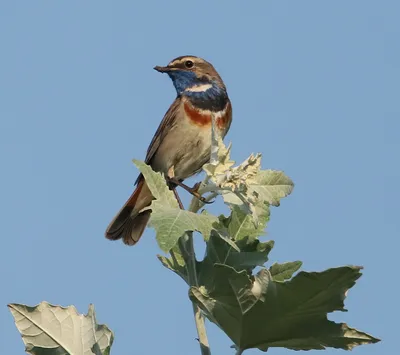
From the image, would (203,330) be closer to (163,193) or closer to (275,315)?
(275,315)

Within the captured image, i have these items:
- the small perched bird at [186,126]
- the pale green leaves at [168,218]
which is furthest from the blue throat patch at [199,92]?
the pale green leaves at [168,218]

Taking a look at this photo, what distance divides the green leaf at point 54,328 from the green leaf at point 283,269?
2.19 feet

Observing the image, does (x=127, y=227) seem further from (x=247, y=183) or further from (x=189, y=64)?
(x=247, y=183)

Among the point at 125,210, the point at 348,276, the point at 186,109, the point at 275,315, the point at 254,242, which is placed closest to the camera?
the point at 348,276

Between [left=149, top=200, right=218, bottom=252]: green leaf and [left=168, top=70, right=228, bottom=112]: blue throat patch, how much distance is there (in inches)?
186

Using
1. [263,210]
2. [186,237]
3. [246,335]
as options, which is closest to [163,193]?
[186,237]

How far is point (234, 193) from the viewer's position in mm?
3068

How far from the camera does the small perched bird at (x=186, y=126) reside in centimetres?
721

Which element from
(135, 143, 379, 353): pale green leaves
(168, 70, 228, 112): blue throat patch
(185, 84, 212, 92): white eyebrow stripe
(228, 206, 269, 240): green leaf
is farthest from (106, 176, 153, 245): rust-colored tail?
(135, 143, 379, 353): pale green leaves

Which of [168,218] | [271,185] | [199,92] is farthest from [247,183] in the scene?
[199,92]

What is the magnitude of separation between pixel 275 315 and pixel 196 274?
358 mm

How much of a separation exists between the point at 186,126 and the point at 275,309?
469 centimetres

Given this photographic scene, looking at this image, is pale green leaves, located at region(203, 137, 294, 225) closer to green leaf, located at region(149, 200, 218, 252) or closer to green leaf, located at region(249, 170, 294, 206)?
green leaf, located at region(249, 170, 294, 206)

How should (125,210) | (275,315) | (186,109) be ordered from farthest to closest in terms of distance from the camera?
1. (186,109)
2. (125,210)
3. (275,315)
